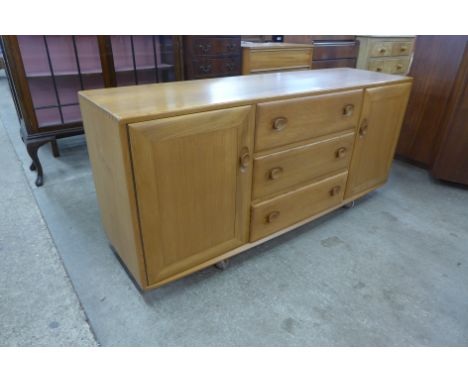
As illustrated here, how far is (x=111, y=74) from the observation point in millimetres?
2201

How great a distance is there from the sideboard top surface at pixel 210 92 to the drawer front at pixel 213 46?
913 millimetres

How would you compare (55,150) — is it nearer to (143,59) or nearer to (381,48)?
(143,59)

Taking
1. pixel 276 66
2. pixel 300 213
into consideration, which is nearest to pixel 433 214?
pixel 300 213

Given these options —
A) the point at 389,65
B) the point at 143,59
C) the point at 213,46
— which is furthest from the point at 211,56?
the point at 389,65

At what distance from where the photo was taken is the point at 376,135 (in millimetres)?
1741

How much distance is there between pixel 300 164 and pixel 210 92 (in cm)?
50

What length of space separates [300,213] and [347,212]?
1.44 ft

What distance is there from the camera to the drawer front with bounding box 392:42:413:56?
11.2ft

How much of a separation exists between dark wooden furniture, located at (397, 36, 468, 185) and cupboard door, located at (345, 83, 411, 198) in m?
0.47

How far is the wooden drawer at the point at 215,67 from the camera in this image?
237 cm

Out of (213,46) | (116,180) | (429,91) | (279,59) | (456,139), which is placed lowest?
(456,139)

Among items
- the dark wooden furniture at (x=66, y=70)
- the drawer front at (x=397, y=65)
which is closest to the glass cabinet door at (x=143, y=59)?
the dark wooden furniture at (x=66, y=70)

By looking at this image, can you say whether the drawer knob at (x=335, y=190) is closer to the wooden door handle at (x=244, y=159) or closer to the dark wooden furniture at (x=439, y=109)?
the wooden door handle at (x=244, y=159)
